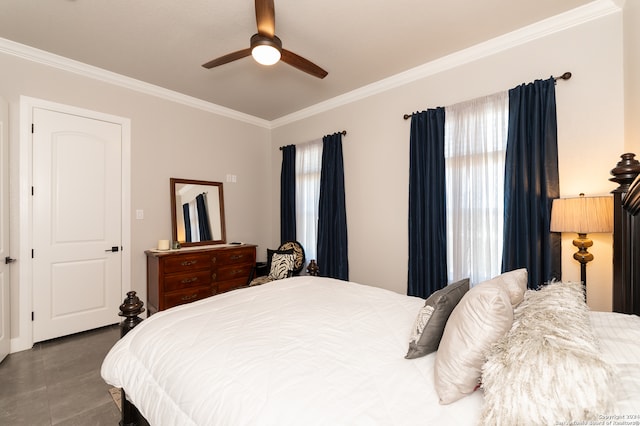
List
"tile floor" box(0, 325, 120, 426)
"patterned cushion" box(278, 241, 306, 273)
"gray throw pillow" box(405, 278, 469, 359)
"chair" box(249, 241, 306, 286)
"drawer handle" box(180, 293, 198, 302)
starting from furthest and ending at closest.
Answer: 1. "patterned cushion" box(278, 241, 306, 273)
2. "chair" box(249, 241, 306, 286)
3. "drawer handle" box(180, 293, 198, 302)
4. "tile floor" box(0, 325, 120, 426)
5. "gray throw pillow" box(405, 278, 469, 359)

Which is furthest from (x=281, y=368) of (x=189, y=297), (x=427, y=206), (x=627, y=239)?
(x=189, y=297)

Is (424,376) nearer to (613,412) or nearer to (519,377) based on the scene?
(519,377)

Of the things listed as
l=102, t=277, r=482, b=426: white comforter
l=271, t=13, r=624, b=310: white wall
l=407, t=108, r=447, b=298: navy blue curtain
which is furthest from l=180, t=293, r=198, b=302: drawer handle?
l=407, t=108, r=447, b=298: navy blue curtain

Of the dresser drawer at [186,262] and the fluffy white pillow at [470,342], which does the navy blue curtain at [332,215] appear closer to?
the dresser drawer at [186,262]

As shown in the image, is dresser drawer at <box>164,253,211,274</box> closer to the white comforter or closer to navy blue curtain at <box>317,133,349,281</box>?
navy blue curtain at <box>317,133,349,281</box>

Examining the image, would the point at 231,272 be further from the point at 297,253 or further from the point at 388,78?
the point at 388,78

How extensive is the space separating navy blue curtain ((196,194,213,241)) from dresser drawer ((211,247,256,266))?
0.47 meters

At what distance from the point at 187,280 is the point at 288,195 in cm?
192

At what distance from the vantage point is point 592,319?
1.34 meters

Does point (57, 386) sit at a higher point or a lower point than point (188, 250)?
lower

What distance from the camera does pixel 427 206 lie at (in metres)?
3.07

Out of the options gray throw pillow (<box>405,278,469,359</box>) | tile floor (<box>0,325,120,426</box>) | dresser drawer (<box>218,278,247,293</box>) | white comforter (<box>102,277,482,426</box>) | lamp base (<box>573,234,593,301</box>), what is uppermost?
lamp base (<box>573,234,593,301</box>)

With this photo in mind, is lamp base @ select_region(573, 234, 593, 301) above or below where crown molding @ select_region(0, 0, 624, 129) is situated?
below

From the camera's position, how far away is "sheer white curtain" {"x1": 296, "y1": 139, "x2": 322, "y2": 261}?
427cm
